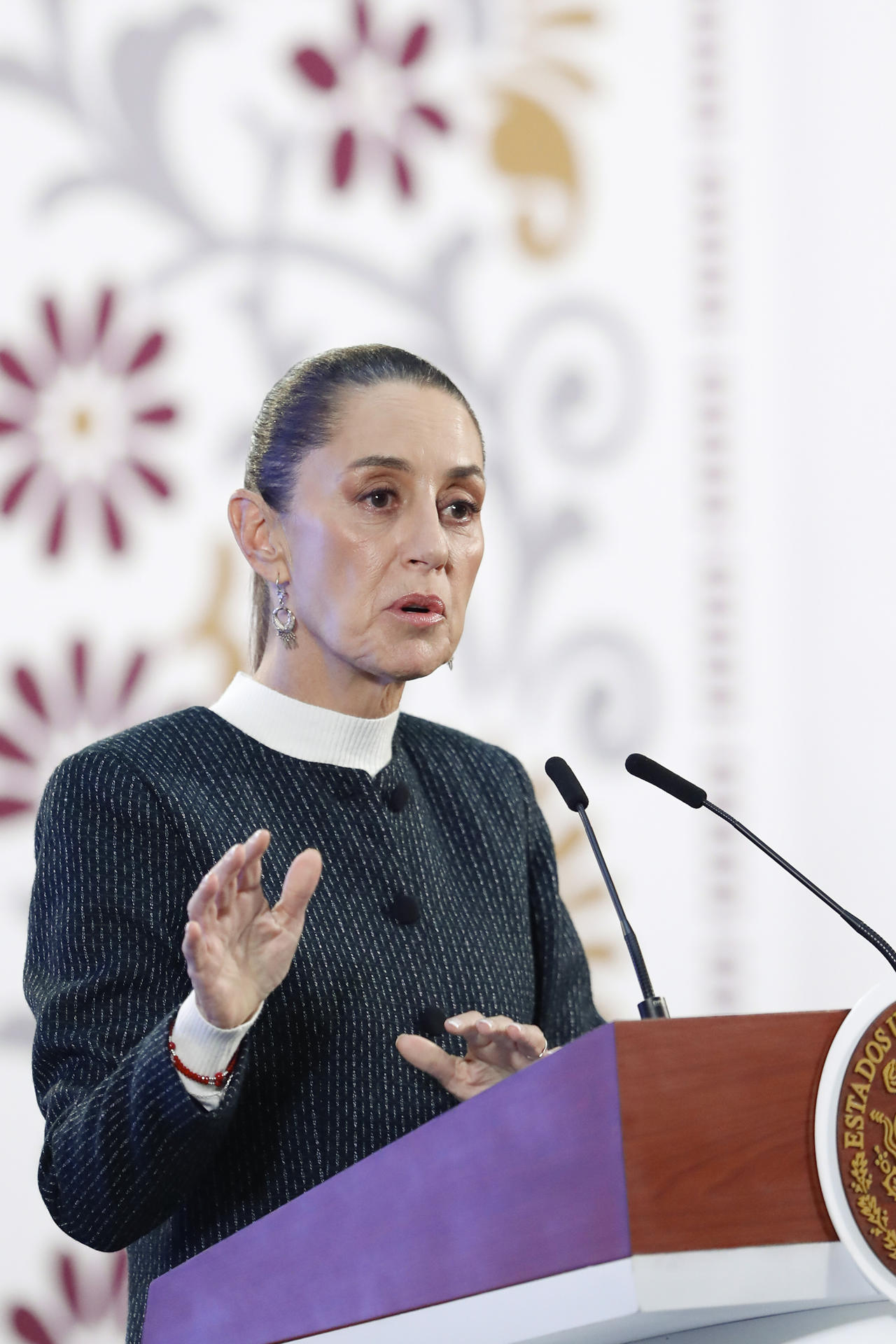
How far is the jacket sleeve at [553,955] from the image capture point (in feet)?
6.31

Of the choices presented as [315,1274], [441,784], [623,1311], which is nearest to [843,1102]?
[623,1311]

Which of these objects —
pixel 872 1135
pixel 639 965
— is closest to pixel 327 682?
pixel 639 965

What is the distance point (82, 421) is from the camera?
2758mm

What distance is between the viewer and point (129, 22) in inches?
111

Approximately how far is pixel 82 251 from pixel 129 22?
0.47 metres

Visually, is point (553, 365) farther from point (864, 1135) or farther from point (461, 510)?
point (864, 1135)

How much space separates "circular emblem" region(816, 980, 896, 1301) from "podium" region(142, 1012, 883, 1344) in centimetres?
1

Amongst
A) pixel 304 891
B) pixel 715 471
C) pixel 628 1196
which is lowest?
pixel 628 1196

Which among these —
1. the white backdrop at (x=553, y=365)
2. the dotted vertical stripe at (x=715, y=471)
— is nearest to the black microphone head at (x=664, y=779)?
the white backdrop at (x=553, y=365)

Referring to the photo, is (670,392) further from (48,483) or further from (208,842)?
(208,842)

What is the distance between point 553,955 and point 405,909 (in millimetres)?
318

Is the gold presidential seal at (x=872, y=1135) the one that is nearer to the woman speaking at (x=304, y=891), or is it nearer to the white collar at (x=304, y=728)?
the woman speaking at (x=304, y=891)

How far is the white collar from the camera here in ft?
5.98

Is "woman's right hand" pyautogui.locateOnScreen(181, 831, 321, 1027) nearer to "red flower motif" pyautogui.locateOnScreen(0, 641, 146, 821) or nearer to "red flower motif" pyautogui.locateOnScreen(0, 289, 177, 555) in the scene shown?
"red flower motif" pyautogui.locateOnScreen(0, 641, 146, 821)
